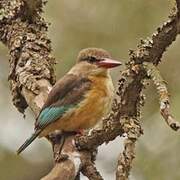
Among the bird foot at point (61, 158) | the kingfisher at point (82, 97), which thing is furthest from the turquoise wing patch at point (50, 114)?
the bird foot at point (61, 158)

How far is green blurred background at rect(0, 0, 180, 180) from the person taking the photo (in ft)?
11.0

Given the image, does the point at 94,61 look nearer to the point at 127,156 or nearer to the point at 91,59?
the point at 91,59

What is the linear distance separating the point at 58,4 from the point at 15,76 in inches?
45.1

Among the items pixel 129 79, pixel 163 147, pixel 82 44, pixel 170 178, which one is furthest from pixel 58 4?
pixel 129 79

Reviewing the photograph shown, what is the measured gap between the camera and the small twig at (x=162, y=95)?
1.70 m

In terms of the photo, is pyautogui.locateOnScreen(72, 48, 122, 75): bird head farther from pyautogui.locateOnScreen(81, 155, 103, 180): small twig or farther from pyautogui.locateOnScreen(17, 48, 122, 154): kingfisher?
pyautogui.locateOnScreen(81, 155, 103, 180): small twig

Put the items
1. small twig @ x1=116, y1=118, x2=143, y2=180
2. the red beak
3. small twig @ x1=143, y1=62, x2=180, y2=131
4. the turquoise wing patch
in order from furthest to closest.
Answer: the red beak < the turquoise wing patch < small twig @ x1=116, y1=118, x2=143, y2=180 < small twig @ x1=143, y1=62, x2=180, y2=131

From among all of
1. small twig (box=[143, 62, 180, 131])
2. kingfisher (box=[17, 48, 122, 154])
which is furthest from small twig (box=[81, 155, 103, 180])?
kingfisher (box=[17, 48, 122, 154])

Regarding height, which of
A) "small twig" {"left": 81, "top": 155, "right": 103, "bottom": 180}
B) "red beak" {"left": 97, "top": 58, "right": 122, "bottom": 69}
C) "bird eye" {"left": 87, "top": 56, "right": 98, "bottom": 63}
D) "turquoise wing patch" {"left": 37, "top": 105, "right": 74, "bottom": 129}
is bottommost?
"small twig" {"left": 81, "top": 155, "right": 103, "bottom": 180}

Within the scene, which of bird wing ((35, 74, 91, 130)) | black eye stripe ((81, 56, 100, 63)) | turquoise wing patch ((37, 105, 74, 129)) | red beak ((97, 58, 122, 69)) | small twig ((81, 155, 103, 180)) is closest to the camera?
small twig ((81, 155, 103, 180))

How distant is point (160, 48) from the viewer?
2.04 metres

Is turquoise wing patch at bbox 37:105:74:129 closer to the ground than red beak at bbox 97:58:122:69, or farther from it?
closer to the ground

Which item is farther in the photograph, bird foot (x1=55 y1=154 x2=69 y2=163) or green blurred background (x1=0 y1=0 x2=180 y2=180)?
green blurred background (x1=0 y1=0 x2=180 y2=180)

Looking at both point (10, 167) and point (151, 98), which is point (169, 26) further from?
point (10, 167)
